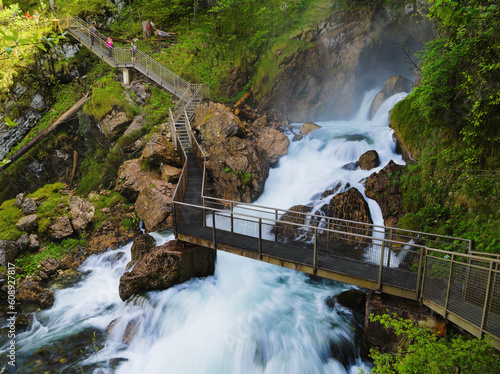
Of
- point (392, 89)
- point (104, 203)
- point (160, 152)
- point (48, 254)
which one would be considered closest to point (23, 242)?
point (48, 254)

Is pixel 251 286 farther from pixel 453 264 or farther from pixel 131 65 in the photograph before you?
pixel 131 65

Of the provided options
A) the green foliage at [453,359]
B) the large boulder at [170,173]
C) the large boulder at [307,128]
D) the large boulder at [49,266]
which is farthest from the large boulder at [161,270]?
the large boulder at [307,128]

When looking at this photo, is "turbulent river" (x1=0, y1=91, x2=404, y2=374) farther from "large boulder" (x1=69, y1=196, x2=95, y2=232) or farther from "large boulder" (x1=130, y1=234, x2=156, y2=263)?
"large boulder" (x1=69, y1=196, x2=95, y2=232)

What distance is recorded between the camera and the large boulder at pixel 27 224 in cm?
1252

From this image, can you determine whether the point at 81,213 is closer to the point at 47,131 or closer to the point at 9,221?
the point at 9,221

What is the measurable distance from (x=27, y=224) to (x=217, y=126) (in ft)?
31.3

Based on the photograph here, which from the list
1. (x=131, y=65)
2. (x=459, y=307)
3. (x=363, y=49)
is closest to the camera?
(x=459, y=307)

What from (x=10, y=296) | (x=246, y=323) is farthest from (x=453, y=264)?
(x=10, y=296)

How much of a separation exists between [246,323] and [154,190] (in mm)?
7086

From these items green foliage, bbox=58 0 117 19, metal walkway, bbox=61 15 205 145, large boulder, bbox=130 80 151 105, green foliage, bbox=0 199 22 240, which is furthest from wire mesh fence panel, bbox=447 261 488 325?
green foliage, bbox=58 0 117 19

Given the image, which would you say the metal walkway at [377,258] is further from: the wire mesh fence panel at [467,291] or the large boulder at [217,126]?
the large boulder at [217,126]

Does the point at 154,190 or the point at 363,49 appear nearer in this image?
the point at 154,190

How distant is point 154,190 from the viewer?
13.0 m

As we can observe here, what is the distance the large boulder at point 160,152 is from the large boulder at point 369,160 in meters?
8.73
